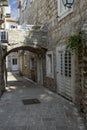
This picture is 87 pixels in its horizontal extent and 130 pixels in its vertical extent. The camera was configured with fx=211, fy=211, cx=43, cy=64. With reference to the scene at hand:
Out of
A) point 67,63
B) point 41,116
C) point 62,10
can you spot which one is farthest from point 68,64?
point 41,116

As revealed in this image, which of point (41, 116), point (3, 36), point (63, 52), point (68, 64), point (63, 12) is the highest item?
point (63, 12)

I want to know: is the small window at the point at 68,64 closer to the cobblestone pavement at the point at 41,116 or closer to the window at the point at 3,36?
the cobblestone pavement at the point at 41,116

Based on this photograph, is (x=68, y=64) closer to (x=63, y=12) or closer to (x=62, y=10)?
(x=63, y=12)

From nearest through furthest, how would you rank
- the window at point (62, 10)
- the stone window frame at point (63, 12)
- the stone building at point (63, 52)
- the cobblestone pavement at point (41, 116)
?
the cobblestone pavement at point (41, 116) → the stone building at point (63, 52) → the stone window frame at point (63, 12) → the window at point (62, 10)

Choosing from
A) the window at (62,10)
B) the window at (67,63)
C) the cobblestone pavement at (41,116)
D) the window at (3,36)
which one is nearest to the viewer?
the cobblestone pavement at (41,116)

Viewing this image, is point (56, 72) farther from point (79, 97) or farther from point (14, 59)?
point (14, 59)

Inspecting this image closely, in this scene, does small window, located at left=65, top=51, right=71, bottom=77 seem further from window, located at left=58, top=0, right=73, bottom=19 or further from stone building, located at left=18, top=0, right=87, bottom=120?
window, located at left=58, top=0, right=73, bottom=19

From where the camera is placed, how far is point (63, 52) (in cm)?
894

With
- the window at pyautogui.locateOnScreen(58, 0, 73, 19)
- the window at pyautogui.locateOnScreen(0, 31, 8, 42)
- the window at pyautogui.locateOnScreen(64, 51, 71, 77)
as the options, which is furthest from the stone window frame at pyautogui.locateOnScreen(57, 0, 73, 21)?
the window at pyautogui.locateOnScreen(0, 31, 8, 42)

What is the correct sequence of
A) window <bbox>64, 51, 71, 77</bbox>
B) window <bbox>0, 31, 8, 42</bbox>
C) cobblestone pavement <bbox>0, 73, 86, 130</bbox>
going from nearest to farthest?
cobblestone pavement <bbox>0, 73, 86, 130</bbox> < window <bbox>64, 51, 71, 77</bbox> < window <bbox>0, 31, 8, 42</bbox>

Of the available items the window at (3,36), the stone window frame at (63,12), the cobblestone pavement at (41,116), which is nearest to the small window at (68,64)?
the cobblestone pavement at (41,116)

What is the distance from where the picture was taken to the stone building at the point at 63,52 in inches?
270

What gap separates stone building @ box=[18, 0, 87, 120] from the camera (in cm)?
686

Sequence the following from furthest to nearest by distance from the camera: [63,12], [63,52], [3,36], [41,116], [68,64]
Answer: [3,36]
[63,52]
[63,12]
[68,64]
[41,116]
